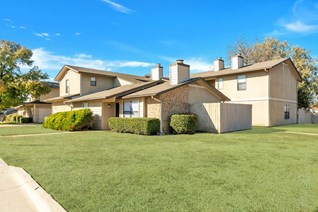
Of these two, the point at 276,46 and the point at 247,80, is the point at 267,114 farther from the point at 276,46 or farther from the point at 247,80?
the point at 276,46

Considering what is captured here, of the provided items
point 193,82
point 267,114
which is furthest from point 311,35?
point 193,82

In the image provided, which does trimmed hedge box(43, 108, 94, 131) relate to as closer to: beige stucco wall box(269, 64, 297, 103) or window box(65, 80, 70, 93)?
window box(65, 80, 70, 93)

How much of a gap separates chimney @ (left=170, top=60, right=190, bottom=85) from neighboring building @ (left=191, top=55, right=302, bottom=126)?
26.0 feet

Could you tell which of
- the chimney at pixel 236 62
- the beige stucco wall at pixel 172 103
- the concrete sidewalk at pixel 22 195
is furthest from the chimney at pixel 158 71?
the concrete sidewalk at pixel 22 195

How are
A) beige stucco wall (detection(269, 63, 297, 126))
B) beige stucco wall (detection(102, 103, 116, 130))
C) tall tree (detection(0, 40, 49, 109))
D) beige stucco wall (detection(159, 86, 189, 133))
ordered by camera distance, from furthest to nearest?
tall tree (detection(0, 40, 49, 109)), beige stucco wall (detection(269, 63, 297, 126)), beige stucco wall (detection(102, 103, 116, 130)), beige stucco wall (detection(159, 86, 189, 133))

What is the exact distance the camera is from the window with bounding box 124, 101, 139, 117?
56.3ft

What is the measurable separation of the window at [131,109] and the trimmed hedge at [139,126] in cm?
131

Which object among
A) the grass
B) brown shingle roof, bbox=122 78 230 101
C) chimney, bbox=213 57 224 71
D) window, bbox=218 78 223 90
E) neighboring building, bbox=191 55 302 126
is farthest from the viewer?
chimney, bbox=213 57 224 71

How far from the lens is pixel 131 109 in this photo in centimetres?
Result: 1764

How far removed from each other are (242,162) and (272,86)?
59.0 feet

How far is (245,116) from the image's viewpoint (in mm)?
17547

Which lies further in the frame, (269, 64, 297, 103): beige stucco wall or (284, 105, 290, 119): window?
(284, 105, 290, 119): window

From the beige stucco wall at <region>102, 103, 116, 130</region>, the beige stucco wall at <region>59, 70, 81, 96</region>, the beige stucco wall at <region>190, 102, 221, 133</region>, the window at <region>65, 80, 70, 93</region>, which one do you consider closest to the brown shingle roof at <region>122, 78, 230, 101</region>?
the beige stucco wall at <region>190, 102, 221, 133</region>

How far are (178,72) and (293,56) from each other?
81.4ft
